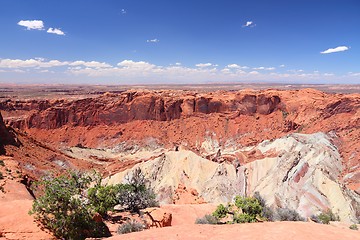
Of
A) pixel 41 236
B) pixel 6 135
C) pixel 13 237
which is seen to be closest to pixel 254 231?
pixel 41 236

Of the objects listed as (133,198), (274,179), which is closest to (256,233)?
(133,198)

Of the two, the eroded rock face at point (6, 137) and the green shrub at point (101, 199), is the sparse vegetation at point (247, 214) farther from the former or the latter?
the eroded rock face at point (6, 137)

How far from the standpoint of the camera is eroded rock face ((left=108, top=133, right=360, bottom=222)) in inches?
1035

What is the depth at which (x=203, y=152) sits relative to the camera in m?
60.0

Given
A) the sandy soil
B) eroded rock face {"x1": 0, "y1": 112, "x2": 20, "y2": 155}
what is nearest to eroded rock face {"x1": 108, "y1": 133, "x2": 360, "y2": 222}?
eroded rock face {"x1": 0, "y1": 112, "x2": 20, "y2": 155}

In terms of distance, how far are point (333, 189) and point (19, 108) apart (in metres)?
80.7

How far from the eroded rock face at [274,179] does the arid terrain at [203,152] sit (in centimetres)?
12

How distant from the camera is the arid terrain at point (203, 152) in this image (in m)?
14.2

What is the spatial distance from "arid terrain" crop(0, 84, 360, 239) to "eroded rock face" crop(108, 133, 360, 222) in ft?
0.41

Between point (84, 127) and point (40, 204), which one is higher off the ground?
point (40, 204)

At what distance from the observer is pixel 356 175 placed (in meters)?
37.1

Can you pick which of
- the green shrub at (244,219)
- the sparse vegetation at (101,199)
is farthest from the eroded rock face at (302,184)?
the sparse vegetation at (101,199)

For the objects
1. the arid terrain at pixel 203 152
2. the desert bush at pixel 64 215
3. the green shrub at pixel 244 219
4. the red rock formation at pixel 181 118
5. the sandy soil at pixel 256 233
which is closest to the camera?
the sandy soil at pixel 256 233

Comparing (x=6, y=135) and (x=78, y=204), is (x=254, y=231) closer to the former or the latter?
(x=78, y=204)
